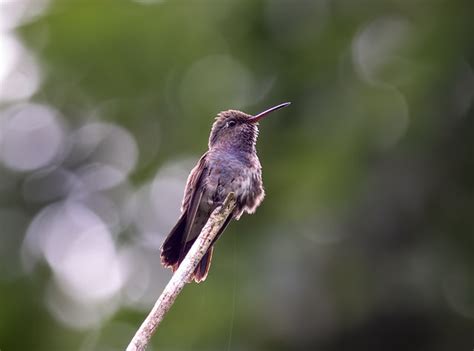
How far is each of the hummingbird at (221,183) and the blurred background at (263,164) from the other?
3319 millimetres

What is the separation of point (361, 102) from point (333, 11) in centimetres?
225

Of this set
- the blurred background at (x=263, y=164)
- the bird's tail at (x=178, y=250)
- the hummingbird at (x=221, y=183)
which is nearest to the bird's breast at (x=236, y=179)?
the hummingbird at (x=221, y=183)

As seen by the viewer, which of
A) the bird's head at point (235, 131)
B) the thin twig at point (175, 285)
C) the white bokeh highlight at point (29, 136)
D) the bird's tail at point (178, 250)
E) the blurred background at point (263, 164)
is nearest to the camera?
the thin twig at point (175, 285)

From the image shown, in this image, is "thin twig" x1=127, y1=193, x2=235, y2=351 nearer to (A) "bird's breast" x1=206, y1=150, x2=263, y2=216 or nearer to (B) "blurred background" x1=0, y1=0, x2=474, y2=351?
(A) "bird's breast" x1=206, y1=150, x2=263, y2=216

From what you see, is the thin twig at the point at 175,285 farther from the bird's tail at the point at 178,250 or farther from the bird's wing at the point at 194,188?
the bird's wing at the point at 194,188

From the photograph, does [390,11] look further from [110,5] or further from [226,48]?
[110,5]

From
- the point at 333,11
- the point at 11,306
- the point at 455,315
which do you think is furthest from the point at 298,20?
the point at 11,306

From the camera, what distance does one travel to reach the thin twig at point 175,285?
8.62ft

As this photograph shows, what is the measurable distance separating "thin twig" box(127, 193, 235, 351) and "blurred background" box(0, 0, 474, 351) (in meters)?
4.87

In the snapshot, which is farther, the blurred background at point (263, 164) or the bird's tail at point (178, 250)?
the blurred background at point (263, 164)

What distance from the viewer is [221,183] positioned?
5.03 meters

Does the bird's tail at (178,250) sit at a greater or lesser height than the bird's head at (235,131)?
lesser

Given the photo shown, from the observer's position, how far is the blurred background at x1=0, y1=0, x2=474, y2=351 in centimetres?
961

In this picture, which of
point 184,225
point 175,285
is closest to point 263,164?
point 184,225
